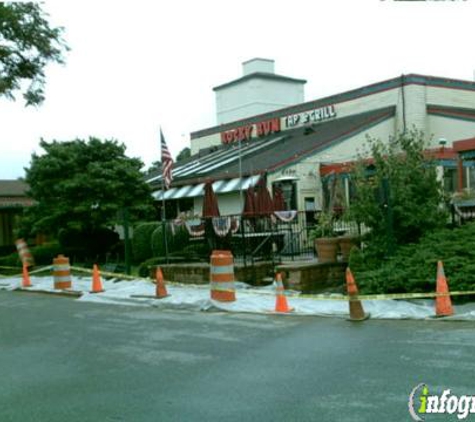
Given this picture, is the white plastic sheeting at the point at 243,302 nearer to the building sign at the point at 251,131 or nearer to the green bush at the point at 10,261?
the green bush at the point at 10,261

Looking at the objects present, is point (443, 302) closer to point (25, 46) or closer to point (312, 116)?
point (25, 46)

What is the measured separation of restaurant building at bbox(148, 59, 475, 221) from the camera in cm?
2617

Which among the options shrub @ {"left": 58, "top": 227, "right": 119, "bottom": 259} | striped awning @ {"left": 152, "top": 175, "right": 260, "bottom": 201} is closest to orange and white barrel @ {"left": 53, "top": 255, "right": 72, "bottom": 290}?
shrub @ {"left": 58, "top": 227, "right": 119, "bottom": 259}

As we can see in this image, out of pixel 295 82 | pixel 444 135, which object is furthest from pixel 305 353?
pixel 295 82

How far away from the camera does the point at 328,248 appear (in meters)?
14.8

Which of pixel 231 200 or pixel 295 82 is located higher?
pixel 295 82

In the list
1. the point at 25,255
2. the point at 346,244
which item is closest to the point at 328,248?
the point at 346,244

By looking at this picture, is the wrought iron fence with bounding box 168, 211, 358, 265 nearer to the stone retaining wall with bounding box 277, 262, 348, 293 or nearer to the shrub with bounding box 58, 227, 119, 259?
the stone retaining wall with bounding box 277, 262, 348, 293

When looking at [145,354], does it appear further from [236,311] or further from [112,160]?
[112,160]

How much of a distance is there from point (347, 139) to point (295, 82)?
66.8ft

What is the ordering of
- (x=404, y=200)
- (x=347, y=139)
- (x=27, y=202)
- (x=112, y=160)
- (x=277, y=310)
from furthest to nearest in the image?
(x=27, y=202) → (x=347, y=139) → (x=112, y=160) → (x=404, y=200) → (x=277, y=310)

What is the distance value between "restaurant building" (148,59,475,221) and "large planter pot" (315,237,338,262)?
8711 mm

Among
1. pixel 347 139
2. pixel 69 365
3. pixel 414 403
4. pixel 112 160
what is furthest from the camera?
pixel 347 139

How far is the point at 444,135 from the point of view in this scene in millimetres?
29031
